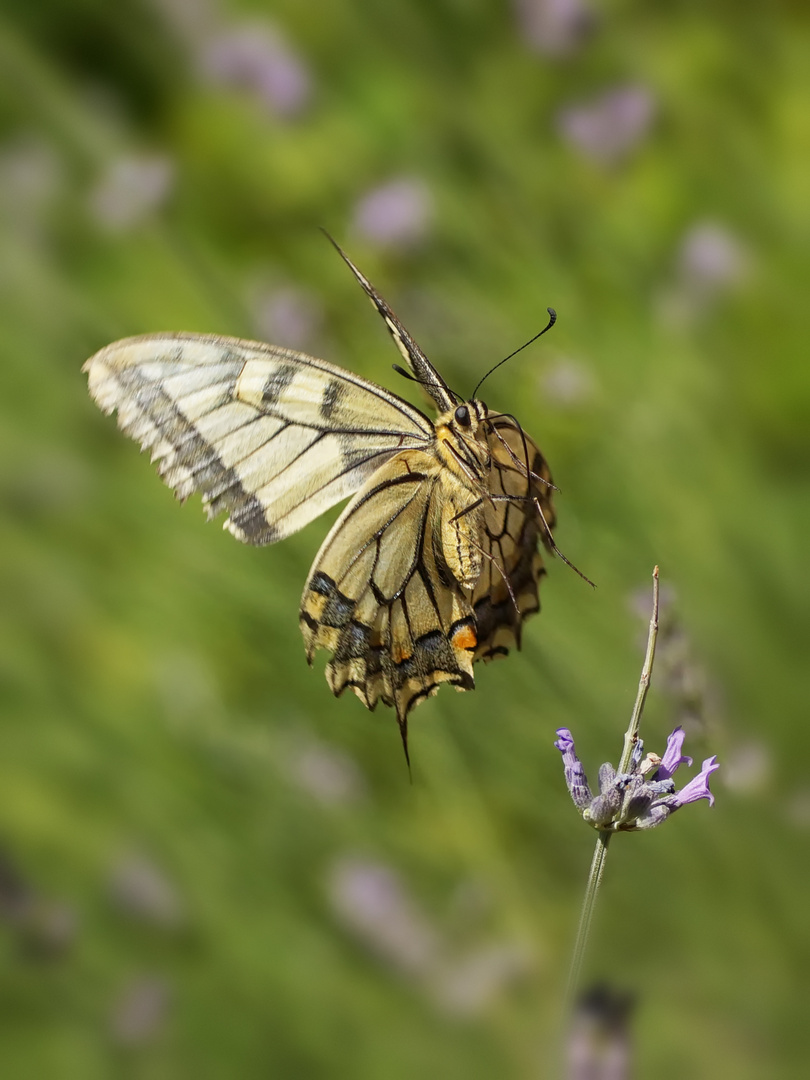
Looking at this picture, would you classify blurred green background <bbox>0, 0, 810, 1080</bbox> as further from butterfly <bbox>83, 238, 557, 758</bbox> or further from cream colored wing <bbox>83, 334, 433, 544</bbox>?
cream colored wing <bbox>83, 334, 433, 544</bbox>

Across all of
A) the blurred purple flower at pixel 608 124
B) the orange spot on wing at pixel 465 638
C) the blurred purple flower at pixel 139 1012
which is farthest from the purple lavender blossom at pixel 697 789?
the blurred purple flower at pixel 608 124

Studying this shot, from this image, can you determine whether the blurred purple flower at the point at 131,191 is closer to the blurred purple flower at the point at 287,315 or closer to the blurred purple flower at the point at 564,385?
the blurred purple flower at the point at 287,315

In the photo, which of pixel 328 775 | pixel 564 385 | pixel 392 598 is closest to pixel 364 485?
pixel 392 598

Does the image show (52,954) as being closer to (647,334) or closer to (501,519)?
(501,519)

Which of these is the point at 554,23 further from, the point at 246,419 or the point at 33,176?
the point at 246,419

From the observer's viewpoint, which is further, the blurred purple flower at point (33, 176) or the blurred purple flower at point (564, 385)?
the blurred purple flower at point (33, 176)

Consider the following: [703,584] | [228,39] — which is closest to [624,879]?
[703,584]
